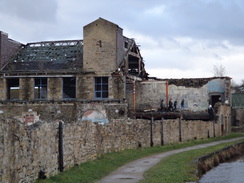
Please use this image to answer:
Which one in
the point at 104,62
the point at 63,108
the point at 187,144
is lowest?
the point at 187,144

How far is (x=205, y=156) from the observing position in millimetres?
23453

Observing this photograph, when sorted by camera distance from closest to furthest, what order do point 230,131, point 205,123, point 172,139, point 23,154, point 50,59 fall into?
point 23,154 < point 172,139 < point 205,123 < point 50,59 < point 230,131

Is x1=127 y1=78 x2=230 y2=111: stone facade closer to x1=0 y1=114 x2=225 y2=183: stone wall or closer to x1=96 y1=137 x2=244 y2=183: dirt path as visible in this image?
x1=0 y1=114 x2=225 y2=183: stone wall

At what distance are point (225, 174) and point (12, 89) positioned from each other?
2926 centimetres

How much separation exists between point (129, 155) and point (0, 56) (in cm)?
2517

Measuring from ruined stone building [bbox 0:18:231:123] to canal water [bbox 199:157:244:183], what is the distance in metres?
15.6

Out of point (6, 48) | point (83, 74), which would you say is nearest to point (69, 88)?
point (83, 74)

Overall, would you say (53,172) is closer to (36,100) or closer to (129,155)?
(129,155)

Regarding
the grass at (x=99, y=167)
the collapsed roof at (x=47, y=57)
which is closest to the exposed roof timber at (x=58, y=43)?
the collapsed roof at (x=47, y=57)

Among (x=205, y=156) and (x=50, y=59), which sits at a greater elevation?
(x=50, y=59)

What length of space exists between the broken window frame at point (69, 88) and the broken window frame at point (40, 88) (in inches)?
74.3

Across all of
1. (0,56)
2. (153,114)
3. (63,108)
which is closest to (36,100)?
(63,108)

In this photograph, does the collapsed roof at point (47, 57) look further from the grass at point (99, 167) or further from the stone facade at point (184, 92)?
the grass at point (99, 167)

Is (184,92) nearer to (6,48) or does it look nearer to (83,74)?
(83,74)
